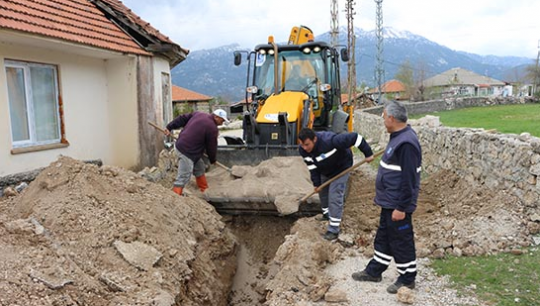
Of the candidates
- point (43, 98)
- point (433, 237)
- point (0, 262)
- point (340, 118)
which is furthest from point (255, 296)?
point (43, 98)

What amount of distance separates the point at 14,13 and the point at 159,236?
166 inches

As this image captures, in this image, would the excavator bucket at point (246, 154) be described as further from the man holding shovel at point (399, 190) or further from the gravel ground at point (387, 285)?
the man holding shovel at point (399, 190)

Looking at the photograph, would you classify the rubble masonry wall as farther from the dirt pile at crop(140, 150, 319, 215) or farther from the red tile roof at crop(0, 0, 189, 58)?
the red tile roof at crop(0, 0, 189, 58)

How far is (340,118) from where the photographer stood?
8.77 m

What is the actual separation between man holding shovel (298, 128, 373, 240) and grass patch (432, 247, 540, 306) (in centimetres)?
133

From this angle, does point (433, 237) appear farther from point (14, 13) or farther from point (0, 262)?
point (14, 13)

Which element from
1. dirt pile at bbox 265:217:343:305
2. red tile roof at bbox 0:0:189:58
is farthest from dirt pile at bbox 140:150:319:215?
red tile roof at bbox 0:0:189:58

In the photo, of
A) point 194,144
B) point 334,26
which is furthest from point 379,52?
point 194,144

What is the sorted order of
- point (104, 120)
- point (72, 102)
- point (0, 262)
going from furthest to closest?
point (104, 120), point (72, 102), point (0, 262)

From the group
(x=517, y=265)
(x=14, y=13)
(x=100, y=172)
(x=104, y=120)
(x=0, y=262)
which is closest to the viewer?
(x=0, y=262)

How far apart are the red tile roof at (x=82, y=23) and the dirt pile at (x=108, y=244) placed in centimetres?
249

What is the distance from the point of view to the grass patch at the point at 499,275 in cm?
408

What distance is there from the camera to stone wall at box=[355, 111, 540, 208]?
19.0ft

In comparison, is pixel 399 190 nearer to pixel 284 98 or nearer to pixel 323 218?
pixel 323 218
